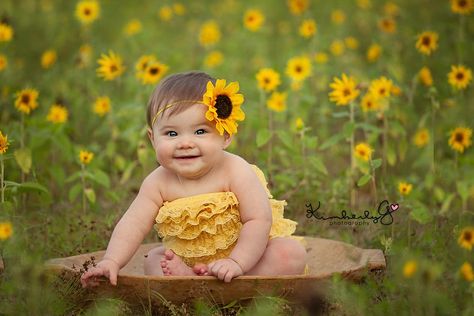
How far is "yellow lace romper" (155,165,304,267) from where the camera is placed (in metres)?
3.03

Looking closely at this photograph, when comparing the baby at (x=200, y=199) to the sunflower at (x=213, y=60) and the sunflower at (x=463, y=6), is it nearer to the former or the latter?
the sunflower at (x=463, y=6)

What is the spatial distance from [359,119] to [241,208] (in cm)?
211

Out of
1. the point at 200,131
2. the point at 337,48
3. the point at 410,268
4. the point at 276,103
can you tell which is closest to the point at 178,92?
the point at 200,131

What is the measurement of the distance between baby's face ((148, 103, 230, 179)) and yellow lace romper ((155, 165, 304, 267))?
0.11 metres

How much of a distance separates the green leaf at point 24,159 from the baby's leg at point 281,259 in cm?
140

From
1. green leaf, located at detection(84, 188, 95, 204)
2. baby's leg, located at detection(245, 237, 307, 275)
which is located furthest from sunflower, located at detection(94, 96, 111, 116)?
baby's leg, located at detection(245, 237, 307, 275)

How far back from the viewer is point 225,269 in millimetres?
2818

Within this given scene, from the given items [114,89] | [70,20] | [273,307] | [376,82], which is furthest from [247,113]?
[70,20]

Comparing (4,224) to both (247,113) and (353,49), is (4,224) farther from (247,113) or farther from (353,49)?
(353,49)

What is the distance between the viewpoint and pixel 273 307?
2.77m

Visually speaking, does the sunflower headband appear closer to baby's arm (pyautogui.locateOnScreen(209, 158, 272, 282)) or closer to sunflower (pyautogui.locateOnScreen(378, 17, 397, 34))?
baby's arm (pyautogui.locateOnScreen(209, 158, 272, 282))

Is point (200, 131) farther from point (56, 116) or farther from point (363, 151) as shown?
point (56, 116)

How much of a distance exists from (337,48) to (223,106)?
3.44 metres

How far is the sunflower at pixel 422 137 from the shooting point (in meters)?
4.68
